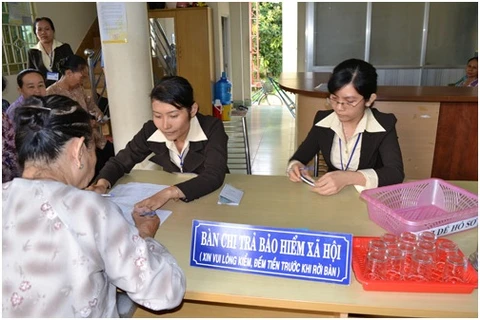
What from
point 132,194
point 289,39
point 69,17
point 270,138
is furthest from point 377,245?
point 289,39

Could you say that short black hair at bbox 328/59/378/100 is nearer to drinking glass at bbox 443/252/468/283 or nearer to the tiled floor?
drinking glass at bbox 443/252/468/283

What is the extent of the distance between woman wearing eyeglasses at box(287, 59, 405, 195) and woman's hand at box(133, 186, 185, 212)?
1.60ft

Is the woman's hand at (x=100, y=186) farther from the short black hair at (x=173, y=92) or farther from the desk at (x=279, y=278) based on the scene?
the short black hair at (x=173, y=92)

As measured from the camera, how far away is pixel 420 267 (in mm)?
931

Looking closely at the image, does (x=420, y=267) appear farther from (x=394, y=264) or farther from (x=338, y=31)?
(x=338, y=31)

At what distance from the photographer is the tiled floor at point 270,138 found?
13.6ft

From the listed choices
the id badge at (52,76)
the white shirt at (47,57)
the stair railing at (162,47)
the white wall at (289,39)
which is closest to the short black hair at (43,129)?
the id badge at (52,76)

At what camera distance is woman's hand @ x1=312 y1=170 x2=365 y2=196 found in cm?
143

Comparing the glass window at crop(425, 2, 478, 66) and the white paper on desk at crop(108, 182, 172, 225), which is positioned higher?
the glass window at crop(425, 2, 478, 66)

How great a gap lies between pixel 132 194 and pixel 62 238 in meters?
0.75

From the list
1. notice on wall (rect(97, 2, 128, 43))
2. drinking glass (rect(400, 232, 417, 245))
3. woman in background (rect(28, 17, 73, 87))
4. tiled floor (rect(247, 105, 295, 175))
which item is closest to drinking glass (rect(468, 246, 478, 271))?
drinking glass (rect(400, 232, 417, 245))

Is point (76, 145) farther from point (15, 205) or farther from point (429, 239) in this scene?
point (429, 239)

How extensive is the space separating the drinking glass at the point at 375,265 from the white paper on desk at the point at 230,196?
55cm

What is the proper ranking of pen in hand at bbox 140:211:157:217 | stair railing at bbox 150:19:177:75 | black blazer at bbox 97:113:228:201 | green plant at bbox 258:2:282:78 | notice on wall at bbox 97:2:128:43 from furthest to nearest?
green plant at bbox 258:2:282:78 < stair railing at bbox 150:19:177:75 < notice on wall at bbox 97:2:128:43 < black blazer at bbox 97:113:228:201 < pen in hand at bbox 140:211:157:217
